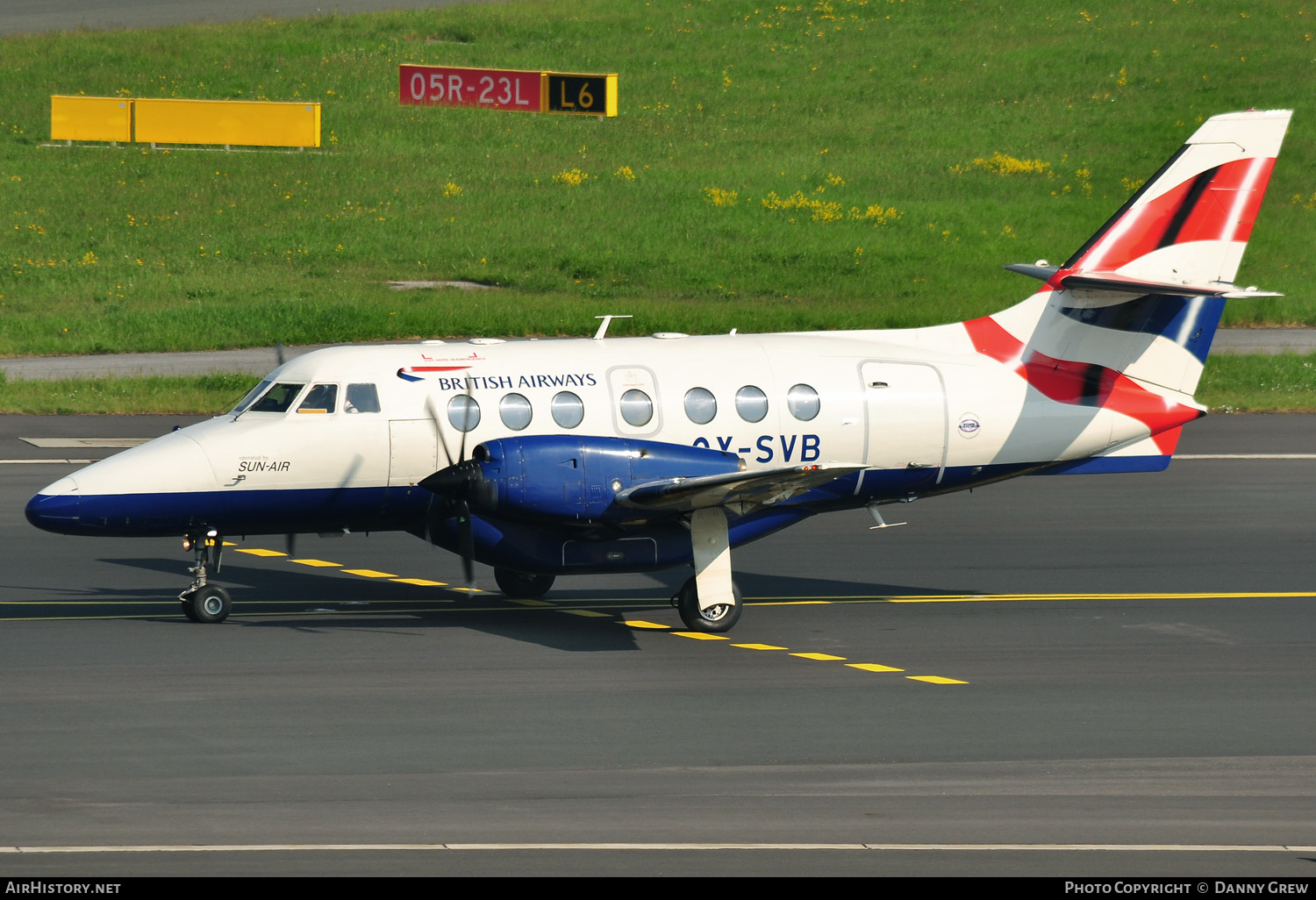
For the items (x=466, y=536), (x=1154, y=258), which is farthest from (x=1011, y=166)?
(x=466, y=536)

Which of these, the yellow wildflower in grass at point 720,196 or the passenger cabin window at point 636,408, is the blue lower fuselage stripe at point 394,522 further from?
the yellow wildflower in grass at point 720,196

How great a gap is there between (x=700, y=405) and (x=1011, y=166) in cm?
4263

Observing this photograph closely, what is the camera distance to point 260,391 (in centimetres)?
1744

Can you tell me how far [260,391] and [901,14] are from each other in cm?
5989

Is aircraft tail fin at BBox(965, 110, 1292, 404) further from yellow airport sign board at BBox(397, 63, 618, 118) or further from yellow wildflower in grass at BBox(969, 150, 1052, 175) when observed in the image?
yellow airport sign board at BBox(397, 63, 618, 118)

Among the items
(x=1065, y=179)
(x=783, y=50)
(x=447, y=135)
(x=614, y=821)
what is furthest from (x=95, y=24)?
(x=614, y=821)

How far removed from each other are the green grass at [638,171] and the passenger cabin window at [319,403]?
21.4 metres

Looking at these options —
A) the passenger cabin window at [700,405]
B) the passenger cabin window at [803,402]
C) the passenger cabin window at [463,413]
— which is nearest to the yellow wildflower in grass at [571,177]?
Result: the passenger cabin window at [803,402]

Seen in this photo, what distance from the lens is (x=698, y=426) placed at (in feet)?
57.8

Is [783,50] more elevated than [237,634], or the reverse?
[783,50]

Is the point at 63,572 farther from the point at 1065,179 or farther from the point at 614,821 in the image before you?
the point at 1065,179

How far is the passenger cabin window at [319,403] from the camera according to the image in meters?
17.2

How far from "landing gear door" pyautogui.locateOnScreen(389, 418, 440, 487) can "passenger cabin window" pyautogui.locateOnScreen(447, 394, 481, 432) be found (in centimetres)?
24

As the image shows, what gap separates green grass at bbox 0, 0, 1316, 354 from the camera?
4359 cm
